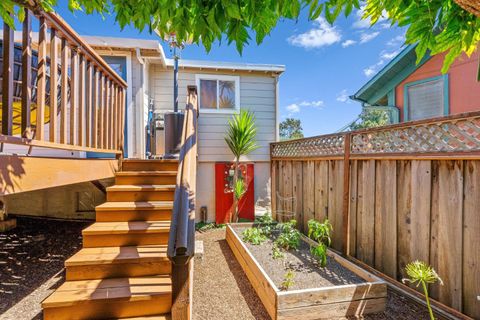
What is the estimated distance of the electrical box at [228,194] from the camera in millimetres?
6164

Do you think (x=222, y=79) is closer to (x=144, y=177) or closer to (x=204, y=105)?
(x=204, y=105)

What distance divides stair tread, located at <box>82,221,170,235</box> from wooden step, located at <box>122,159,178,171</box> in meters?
1.10

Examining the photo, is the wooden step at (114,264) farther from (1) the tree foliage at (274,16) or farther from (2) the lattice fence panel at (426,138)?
(2) the lattice fence panel at (426,138)

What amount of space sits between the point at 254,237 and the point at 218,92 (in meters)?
3.80

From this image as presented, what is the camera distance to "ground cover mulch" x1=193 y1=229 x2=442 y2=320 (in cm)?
245

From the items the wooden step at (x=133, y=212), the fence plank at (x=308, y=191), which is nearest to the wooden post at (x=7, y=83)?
the wooden step at (x=133, y=212)

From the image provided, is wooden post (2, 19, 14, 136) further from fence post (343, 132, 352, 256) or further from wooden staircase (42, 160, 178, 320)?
fence post (343, 132, 352, 256)

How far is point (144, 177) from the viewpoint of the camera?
3396 millimetres

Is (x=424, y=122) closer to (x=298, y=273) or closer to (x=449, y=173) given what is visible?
(x=449, y=173)

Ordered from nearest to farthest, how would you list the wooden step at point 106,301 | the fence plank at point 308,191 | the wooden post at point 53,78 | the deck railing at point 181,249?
the deck railing at point 181,249 → the wooden step at point 106,301 → the wooden post at point 53,78 → the fence plank at point 308,191

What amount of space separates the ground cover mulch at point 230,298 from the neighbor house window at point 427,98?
12.2ft

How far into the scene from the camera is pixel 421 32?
1.28 m

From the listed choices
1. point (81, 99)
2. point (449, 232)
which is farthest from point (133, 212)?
point (449, 232)

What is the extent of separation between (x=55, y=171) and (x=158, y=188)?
3.69 ft
